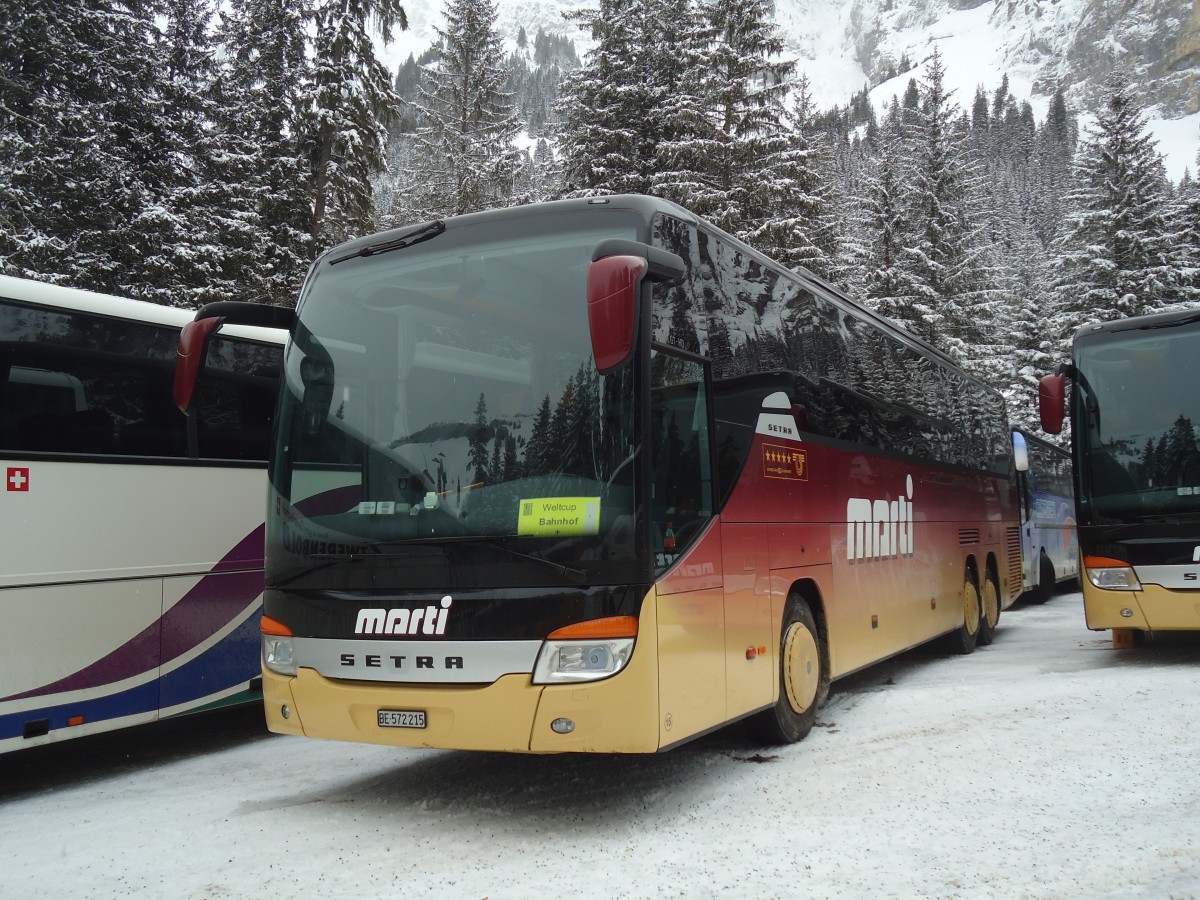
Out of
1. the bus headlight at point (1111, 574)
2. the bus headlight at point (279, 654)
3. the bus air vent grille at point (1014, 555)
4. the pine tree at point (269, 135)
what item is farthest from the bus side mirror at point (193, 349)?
the pine tree at point (269, 135)

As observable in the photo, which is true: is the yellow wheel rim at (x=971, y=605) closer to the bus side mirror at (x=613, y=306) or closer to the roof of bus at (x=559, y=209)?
the roof of bus at (x=559, y=209)

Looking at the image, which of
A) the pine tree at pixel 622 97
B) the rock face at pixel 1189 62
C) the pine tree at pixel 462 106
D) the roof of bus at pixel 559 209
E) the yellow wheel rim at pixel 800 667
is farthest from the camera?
the rock face at pixel 1189 62

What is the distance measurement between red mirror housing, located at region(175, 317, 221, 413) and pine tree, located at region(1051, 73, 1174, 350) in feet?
121

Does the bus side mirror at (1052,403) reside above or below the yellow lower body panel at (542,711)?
above

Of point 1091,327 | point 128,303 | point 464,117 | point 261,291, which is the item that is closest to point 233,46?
point 261,291

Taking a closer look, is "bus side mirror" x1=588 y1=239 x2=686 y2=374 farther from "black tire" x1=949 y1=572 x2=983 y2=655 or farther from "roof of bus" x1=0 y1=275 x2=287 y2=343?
"black tire" x1=949 y1=572 x2=983 y2=655

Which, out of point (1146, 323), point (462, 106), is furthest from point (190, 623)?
point (462, 106)

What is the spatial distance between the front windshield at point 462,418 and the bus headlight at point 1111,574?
7.04 meters

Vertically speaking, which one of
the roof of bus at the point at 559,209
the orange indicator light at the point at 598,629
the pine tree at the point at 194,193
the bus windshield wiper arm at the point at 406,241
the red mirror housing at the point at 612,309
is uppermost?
the pine tree at the point at 194,193

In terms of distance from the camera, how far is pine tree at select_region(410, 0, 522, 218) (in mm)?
34094

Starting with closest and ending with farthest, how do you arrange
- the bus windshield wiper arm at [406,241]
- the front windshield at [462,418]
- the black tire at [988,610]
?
the front windshield at [462,418], the bus windshield wiper arm at [406,241], the black tire at [988,610]

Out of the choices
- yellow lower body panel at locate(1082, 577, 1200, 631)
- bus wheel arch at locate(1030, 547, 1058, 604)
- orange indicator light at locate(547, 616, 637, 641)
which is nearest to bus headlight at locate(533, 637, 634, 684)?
orange indicator light at locate(547, 616, 637, 641)

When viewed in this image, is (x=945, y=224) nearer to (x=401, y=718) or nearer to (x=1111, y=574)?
(x=1111, y=574)

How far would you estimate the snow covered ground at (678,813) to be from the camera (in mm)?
4590
